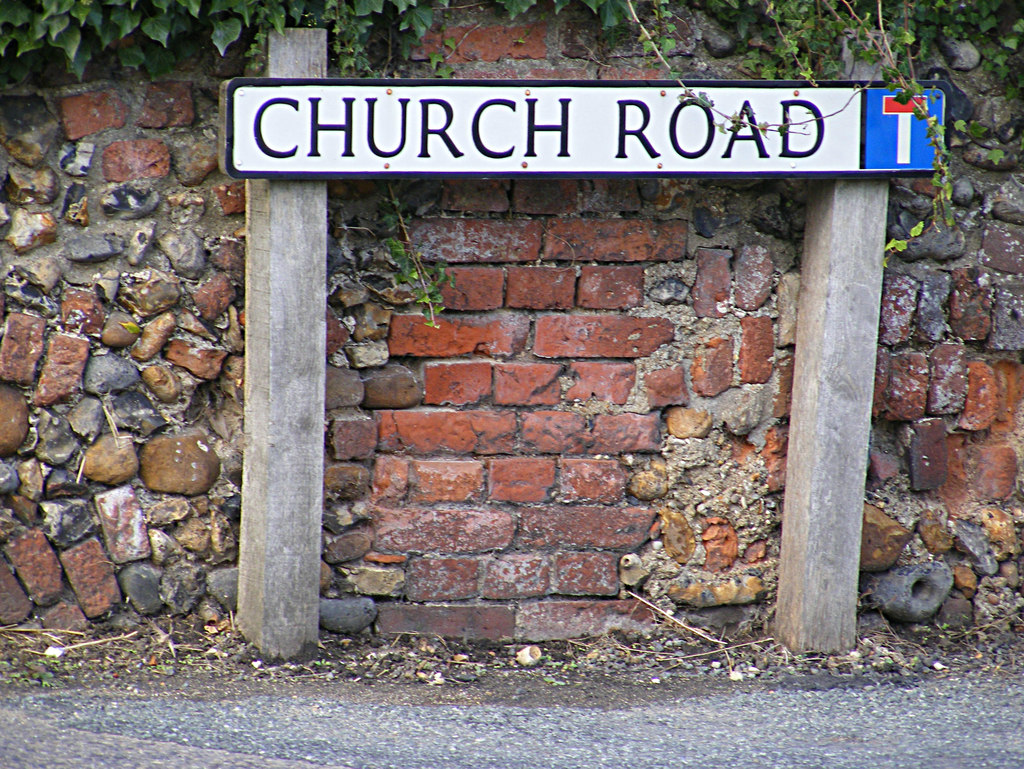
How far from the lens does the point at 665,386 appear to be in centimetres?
232

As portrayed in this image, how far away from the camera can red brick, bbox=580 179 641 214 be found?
7.39 feet

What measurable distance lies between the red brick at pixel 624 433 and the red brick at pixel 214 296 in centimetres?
89

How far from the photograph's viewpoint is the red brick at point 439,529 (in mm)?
2295

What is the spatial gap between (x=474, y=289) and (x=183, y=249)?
25.6 inches

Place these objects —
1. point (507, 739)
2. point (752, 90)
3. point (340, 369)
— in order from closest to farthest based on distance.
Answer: point (507, 739) < point (752, 90) < point (340, 369)

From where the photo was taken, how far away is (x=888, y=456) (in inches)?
94.7

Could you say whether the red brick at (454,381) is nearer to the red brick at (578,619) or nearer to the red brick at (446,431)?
the red brick at (446,431)

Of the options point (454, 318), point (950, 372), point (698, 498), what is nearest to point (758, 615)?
point (698, 498)

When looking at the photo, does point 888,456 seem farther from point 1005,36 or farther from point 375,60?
point 375,60

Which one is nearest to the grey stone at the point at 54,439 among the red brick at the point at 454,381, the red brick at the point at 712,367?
the red brick at the point at 454,381

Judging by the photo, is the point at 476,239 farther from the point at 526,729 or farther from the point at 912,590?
the point at 912,590

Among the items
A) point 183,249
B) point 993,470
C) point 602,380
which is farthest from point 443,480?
point 993,470

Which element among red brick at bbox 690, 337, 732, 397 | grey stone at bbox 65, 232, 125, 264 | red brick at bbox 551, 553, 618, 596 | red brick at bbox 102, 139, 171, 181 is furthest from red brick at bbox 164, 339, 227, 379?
red brick at bbox 690, 337, 732, 397

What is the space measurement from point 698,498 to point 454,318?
73 cm
